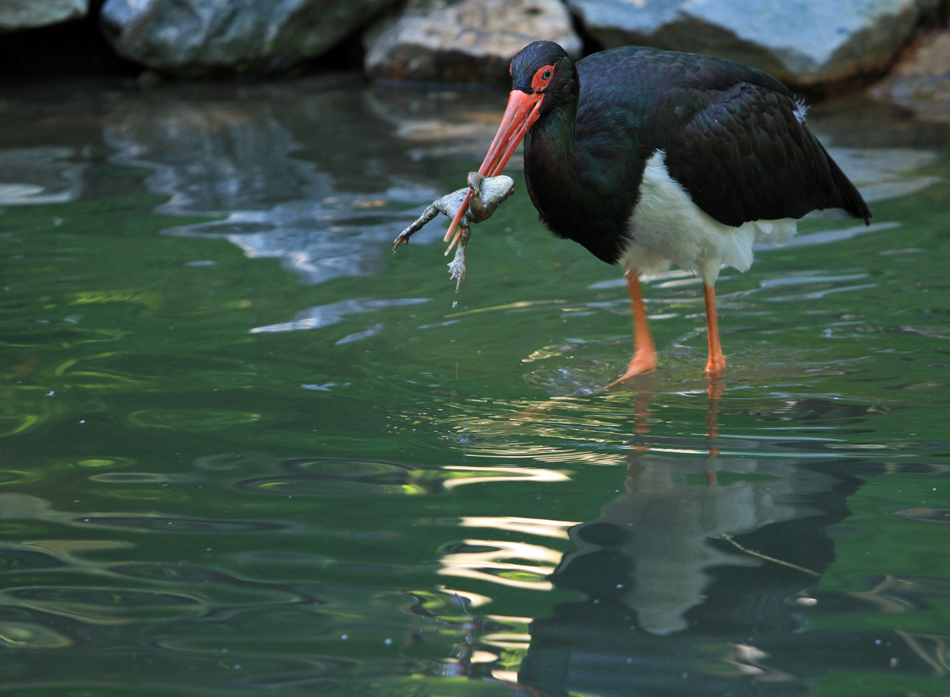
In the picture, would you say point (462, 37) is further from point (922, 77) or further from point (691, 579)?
point (691, 579)

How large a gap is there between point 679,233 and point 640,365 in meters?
0.59

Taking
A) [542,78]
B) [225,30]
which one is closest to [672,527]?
[542,78]

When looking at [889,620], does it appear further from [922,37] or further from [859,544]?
[922,37]

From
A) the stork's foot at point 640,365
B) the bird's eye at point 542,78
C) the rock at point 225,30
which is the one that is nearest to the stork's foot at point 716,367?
the stork's foot at point 640,365

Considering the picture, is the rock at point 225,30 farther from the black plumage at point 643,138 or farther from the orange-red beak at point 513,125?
the orange-red beak at point 513,125

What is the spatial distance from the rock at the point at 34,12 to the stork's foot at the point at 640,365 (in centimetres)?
773

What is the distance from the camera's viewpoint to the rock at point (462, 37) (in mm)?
10188

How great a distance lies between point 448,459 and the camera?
12.0ft

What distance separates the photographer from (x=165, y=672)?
8.27 ft

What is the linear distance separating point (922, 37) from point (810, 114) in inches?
61.9

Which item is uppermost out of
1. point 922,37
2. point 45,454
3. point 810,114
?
point 922,37

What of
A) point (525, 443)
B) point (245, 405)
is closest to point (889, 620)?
point (525, 443)

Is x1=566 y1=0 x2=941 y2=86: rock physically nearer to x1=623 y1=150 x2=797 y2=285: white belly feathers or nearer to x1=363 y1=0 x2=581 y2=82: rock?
x1=363 y1=0 x2=581 y2=82: rock

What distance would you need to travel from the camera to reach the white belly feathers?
13.7 feet
